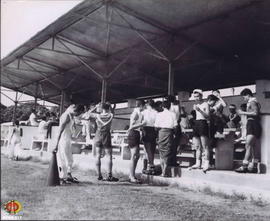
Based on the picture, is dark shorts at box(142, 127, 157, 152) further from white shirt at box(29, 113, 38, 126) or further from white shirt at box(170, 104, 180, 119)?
white shirt at box(29, 113, 38, 126)

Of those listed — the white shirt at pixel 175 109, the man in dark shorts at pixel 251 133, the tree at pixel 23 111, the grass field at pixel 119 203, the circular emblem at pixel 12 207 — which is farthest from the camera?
the tree at pixel 23 111

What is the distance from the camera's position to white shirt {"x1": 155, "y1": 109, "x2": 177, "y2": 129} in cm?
555

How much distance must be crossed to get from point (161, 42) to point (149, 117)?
370cm

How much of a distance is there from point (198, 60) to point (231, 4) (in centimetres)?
364

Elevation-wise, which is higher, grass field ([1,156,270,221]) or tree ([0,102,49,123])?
tree ([0,102,49,123])

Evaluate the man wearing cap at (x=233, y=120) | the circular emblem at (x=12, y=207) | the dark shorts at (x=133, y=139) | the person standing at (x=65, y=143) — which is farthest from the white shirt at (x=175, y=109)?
the circular emblem at (x=12, y=207)

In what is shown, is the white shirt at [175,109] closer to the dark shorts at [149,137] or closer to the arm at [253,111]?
the dark shorts at [149,137]

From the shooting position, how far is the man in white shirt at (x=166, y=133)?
5543mm

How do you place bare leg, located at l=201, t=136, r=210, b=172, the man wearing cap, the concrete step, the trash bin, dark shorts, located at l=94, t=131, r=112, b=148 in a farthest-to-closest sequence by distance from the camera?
1. the man wearing cap
2. dark shorts, located at l=94, t=131, r=112, b=148
3. the trash bin
4. bare leg, located at l=201, t=136, r=210, b=172
5. the concrete step

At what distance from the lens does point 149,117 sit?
586 centimetres

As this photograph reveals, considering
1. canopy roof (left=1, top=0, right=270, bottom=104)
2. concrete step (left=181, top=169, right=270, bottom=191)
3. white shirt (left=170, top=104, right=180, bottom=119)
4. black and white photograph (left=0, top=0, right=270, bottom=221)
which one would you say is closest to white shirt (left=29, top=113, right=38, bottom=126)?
black and white photograph (left=0, top=0, right=270, bottom=221)

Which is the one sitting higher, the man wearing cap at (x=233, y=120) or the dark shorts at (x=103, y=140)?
the man wearing cap at (x=233, y=120)

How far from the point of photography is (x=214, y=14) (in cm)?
698

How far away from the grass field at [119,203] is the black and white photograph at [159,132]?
15 mm
